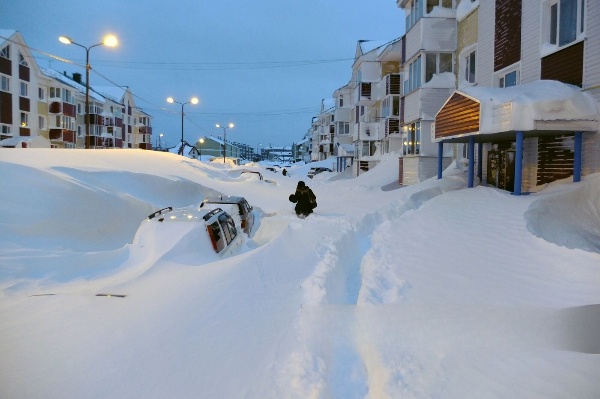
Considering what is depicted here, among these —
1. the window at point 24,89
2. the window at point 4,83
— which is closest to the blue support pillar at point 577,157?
the window at point 4,83

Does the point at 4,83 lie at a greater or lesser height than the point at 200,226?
greater

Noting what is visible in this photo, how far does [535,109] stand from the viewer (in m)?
11.2

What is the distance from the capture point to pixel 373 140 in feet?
138

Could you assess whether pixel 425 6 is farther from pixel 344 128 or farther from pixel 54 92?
pixel 344 128

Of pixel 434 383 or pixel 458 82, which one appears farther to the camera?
pixel 458 82

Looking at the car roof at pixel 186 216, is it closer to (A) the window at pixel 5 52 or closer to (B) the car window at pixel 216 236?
(B) the car window at pixel 216 236

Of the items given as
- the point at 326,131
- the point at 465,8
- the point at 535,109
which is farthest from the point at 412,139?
the point at 326,131

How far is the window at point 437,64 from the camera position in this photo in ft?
71.7

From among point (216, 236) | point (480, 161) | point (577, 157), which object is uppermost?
point (480, 161)

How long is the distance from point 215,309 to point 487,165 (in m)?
14.7

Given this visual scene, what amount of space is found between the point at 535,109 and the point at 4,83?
39736 mm

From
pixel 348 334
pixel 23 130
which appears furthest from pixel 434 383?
pixel 23 130

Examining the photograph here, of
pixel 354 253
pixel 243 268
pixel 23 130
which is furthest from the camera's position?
pixel 23 130

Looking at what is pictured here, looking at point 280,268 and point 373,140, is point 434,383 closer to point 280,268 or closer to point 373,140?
point 280,268
